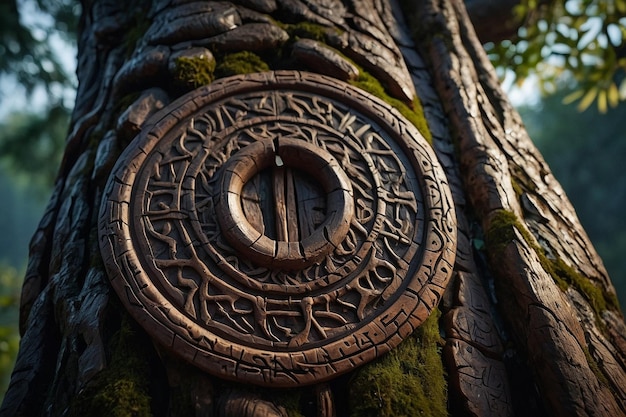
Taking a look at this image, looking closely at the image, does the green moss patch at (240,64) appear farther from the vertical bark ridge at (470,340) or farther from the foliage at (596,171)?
the foliage at (596,171)

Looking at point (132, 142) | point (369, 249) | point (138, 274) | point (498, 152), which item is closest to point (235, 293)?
point (138, 274)

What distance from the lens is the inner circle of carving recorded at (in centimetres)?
212

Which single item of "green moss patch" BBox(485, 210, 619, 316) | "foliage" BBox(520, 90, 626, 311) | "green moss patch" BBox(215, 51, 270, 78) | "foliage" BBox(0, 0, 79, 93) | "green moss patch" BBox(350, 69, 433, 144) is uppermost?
"foliage" BBox(520, 90, 626, 311)

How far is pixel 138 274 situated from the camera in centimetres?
207

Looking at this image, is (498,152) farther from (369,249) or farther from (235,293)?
(235,293)

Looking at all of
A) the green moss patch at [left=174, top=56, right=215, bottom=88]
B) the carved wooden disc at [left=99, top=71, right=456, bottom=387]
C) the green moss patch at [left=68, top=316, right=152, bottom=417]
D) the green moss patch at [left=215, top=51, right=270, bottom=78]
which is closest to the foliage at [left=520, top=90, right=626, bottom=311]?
the carved wooden disc at [left=99, top=71, right=456, bottom=387]

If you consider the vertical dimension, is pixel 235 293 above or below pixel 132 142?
below

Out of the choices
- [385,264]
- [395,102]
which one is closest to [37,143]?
[395,102]

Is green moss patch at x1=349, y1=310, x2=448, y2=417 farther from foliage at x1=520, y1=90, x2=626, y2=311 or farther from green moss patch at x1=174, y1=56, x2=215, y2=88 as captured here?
foliage at x1=520, y1=90, x2=626, y2=311

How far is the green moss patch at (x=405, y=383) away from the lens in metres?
1.94

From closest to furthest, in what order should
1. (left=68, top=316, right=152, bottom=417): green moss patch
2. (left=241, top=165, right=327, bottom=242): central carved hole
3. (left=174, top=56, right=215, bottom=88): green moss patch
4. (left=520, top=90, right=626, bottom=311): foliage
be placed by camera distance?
1. (left=68, top=316, right=152, bottom=417): green moss patch
2. (left=241, top=165, right=327, bottom=242): central carved hole
3. (left=174, top=56, right=215, bottom=88): green moss patch
4. (left=520, top=90, right=626, bottom=311): foliage

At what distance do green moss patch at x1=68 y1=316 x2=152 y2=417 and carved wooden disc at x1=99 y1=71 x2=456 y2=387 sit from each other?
136 mm

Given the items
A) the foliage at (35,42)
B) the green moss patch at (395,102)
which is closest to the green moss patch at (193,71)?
the green moss patch at (395,102)

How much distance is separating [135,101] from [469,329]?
187cm
